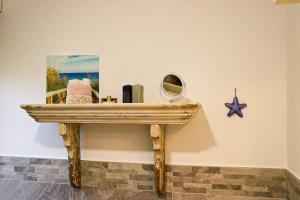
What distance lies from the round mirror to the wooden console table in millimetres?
115

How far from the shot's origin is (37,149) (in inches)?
58.2

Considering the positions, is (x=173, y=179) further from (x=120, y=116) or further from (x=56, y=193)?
(x=56, y=193)

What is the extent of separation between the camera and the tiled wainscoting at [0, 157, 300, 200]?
1.19 metres

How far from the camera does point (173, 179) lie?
1285mm

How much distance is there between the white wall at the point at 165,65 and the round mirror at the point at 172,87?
98 mm

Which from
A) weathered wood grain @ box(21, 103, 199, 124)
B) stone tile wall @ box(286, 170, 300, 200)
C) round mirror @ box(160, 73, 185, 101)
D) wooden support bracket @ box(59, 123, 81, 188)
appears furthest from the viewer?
wooden support bracket @ box(59, 123, 81, 188)

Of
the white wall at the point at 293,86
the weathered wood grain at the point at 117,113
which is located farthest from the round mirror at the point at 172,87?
the white wall at the point at 293,86

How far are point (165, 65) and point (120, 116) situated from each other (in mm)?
370

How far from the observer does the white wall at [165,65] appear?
3.97ft

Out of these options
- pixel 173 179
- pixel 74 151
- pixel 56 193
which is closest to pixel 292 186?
pixel 173 179

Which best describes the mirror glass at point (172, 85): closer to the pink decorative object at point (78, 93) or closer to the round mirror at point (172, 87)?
the round mirror at point (172, 87)

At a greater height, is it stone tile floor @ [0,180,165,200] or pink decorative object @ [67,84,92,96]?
pink decorative object @ [67,84,92,96]

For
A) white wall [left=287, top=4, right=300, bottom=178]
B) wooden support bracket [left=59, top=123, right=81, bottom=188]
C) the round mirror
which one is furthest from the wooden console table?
white wall [left=287, top=4, right=300, bottom=178]

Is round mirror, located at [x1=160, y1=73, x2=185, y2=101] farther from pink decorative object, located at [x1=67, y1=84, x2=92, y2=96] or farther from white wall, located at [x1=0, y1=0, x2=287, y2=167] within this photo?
pink decorative object, located at [x1=67, y1=84, x2=92, y2=96]
